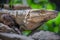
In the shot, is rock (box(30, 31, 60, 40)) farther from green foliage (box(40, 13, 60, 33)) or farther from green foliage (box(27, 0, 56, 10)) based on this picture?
green foliage (box(27, 0, 56, 10))

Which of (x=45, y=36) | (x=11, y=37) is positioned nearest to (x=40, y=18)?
(x=45, y=36)

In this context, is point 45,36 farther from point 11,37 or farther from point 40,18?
point 11,37

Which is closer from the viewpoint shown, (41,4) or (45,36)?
(45,36)

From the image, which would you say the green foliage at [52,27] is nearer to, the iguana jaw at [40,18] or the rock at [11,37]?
the iguana jaw at [40,18]

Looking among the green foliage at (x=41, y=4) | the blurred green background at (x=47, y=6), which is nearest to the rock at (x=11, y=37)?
the blurred green background at (x=47, y=6)

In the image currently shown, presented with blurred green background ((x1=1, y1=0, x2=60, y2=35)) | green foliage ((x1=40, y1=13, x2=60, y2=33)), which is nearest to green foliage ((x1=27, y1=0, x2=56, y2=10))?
blurred green background ((x1=1, y1=0, x2=60, y2=35))

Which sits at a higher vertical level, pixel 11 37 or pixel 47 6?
pixel 47 6

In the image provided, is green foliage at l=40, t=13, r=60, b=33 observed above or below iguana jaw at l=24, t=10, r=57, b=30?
below

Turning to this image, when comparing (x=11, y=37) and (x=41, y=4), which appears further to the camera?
(x=41, y=4)

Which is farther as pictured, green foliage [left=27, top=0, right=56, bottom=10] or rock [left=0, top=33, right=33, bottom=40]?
green foliage [left=27, top=0, right=56, bottom=10]

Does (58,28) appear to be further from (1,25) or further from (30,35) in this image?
(1,25)

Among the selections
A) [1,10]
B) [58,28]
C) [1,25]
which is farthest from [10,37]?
[58,28]
